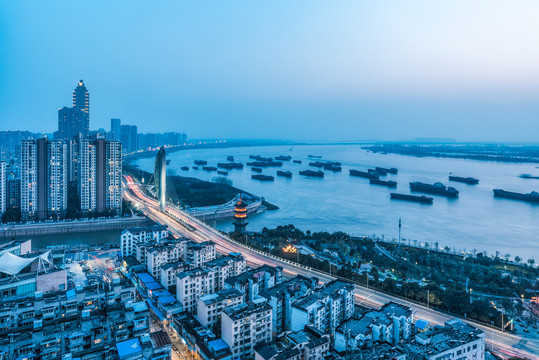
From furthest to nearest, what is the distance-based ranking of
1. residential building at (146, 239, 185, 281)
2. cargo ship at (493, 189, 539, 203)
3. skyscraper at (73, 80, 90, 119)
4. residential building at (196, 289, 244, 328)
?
1. skyscraper at (73, 80, 90, 119)
2. cargo ship at (493, 189, 539, 203)
3. residential building at (146, 239, 185, 281)
4. residential building at (196, 289, 244, 328)

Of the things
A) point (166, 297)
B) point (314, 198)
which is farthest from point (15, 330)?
point (314, 198)

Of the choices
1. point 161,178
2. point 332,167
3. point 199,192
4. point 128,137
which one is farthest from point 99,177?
point 128,137

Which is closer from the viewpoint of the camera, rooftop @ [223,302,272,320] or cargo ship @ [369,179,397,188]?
rooftop @ [223,302,272,320]

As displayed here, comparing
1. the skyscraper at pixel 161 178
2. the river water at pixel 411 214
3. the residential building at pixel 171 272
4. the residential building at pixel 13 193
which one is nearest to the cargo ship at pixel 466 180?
the river water at pixel 411 214

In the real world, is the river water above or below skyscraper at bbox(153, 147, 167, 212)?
below

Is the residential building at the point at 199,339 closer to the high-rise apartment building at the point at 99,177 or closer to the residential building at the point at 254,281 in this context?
the residential building at the point at 254,281

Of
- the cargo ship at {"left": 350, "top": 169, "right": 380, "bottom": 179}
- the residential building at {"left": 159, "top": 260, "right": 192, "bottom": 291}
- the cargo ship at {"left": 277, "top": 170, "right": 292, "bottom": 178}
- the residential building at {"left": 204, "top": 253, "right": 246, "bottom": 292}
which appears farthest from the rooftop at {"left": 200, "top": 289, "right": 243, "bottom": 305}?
the cargo ship at {"left": 277, "top": 170, "right": 292, "bottom": 178}

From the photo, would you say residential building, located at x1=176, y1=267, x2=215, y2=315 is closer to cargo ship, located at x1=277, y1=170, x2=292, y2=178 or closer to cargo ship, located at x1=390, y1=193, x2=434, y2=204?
cargo ship, located at x1=390, y1=193, x2=434, y2=204

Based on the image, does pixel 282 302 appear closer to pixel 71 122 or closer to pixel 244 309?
pixel 244 309
